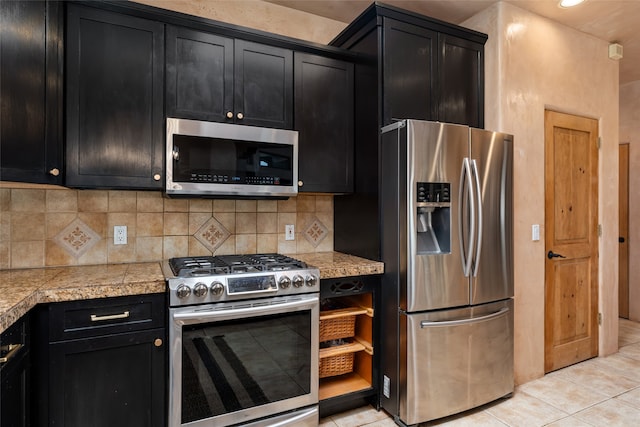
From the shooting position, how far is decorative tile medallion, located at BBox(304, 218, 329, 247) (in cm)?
279

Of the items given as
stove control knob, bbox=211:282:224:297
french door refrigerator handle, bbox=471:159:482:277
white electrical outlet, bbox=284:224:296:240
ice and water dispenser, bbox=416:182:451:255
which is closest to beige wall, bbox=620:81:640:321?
french door refrigerator handle, bbox=471:159:482:277

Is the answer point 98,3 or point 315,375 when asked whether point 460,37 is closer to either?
point 98,3

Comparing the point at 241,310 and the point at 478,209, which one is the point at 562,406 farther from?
the point at 241,310

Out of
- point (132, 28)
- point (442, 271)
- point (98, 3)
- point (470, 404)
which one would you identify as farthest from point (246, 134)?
point (470, 404)

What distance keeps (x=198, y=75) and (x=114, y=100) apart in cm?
48

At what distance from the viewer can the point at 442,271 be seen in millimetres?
2137

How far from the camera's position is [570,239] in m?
3.01

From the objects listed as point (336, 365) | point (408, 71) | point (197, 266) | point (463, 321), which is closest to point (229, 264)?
point (197, 266)

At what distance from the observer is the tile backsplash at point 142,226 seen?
79.4 inches

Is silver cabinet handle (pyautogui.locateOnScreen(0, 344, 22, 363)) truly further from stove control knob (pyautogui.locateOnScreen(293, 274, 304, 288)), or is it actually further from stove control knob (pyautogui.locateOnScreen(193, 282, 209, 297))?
stove control knob (pyautogui.locateOnScreen(293, 274, 304, 288))

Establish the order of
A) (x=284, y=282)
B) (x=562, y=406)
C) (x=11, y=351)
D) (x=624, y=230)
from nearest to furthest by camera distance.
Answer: (x=11, y=351), (x=284, y=282), (x=562, y=406), (x=624, y=230)

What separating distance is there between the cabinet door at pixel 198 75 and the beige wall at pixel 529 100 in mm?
1915

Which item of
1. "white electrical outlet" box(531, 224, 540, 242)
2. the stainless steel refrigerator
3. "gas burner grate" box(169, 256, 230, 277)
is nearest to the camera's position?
"gas burner grate" box(169, 256, 230, 277)

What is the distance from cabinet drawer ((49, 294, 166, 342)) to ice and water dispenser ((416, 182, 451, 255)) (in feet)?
4.84
